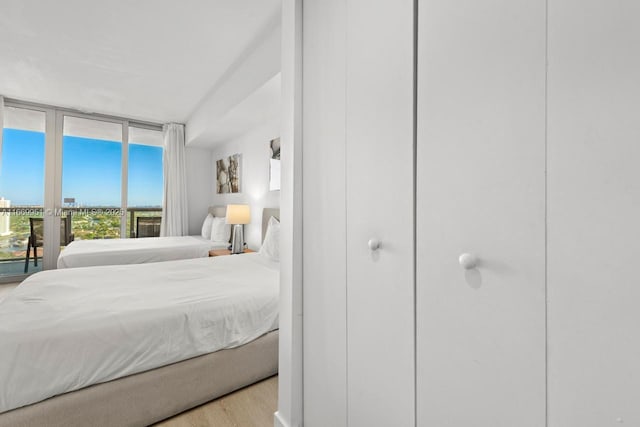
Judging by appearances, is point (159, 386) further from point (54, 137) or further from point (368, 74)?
point (54, 137)

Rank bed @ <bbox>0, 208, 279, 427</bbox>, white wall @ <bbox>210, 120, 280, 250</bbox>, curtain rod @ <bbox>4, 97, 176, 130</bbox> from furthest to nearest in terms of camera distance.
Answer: curtain rod @ <bbox>4, 97, 176, 130</bbox> < white wall @ <bbox>210, 120, 280, 250</bbox> < bed @ <bbox>0, 208, 279, 427</bbox>

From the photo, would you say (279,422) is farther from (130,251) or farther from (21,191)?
(21,191)

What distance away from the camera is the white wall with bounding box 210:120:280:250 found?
3.88 metres

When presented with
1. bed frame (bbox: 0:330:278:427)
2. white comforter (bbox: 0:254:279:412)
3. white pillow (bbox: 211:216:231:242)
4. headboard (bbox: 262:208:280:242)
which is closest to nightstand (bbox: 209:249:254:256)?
white pillow (bbox: 211:216:231:242)

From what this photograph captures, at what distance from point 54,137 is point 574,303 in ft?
21.2

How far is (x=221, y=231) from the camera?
4684 millimetres

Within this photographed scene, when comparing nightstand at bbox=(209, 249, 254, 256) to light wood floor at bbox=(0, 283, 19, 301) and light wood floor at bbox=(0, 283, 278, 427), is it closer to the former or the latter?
light wood floor at bbox=(0, 283, 278, 427)

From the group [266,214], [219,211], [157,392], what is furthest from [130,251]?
[157,392]

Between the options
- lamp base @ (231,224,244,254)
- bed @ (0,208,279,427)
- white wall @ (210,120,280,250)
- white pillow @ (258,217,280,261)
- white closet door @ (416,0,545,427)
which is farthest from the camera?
lamp base @ (231,224,244,254)

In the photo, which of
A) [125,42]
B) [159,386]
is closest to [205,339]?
[159,386]

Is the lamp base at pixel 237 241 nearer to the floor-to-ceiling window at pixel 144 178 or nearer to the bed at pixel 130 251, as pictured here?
the bed at pixel 130 251

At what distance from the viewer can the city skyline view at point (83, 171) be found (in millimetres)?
4402

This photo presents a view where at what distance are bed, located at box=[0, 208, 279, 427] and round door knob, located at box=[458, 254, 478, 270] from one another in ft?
4.99

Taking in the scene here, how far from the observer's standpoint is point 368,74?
103cm
